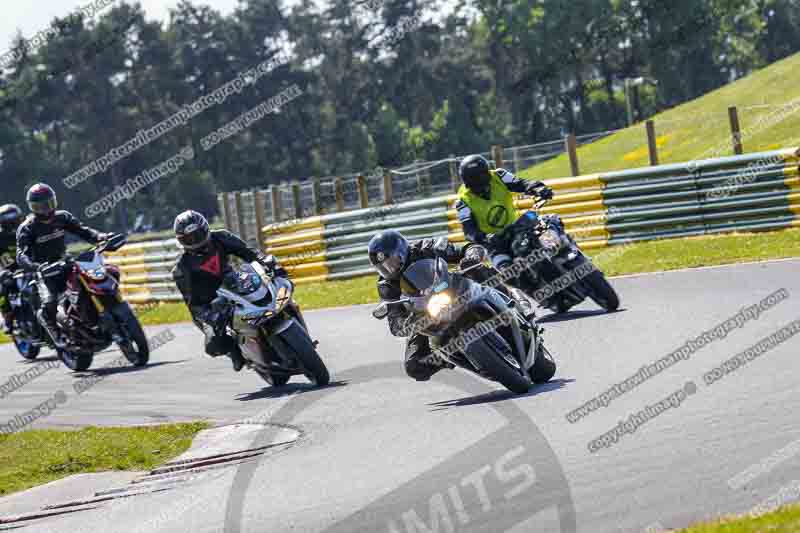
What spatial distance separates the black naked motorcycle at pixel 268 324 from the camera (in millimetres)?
11570

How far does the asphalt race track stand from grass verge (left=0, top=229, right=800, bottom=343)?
13.4ft

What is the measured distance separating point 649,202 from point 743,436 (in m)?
13.9

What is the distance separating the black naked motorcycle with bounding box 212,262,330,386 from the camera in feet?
38.0

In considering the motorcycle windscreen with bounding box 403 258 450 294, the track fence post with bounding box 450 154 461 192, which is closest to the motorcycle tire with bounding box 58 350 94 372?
the motorcycle windscreen with bounding box 403 258 450 294

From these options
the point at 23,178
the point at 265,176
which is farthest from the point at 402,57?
the point at 23,178

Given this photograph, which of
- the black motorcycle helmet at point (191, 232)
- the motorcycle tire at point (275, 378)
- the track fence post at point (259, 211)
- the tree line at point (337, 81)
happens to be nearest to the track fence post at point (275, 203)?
the track fence post at point (259, 211)

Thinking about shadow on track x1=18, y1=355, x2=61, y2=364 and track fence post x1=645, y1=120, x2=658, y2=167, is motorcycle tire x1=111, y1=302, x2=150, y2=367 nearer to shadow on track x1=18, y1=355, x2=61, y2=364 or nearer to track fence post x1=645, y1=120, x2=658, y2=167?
shadow on track x1=18, y1=355, x2=61, y2=364

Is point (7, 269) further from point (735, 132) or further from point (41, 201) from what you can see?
point (735, 132)

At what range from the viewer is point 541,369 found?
1016 centimetres

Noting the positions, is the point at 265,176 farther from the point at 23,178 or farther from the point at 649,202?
the point at 649,202

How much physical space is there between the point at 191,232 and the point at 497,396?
3.81 meters

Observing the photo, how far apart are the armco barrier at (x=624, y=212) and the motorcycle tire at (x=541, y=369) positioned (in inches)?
398

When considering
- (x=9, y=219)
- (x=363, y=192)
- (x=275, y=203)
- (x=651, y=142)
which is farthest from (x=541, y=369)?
(x=275, y=203)

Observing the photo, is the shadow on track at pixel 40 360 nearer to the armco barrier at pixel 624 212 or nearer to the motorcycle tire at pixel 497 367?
the armco barrier at pixel 624 212
